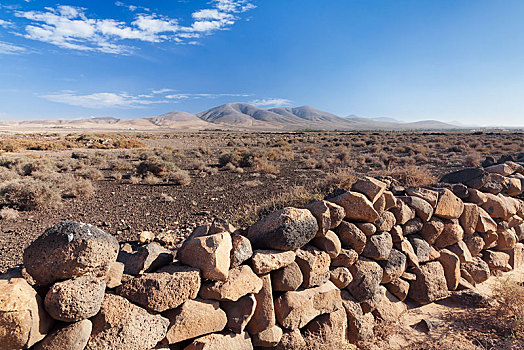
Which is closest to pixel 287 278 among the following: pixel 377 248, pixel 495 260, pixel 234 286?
pixel 234 286

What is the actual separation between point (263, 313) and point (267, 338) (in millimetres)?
272

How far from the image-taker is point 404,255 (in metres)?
3.93

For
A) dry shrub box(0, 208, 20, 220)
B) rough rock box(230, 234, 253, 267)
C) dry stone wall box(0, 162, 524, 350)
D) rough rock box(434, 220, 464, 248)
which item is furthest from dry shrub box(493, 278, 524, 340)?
dry shrub box(0, 208, 20, 220)

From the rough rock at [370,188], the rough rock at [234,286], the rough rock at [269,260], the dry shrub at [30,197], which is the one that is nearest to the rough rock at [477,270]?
the rough rock at [370,188]

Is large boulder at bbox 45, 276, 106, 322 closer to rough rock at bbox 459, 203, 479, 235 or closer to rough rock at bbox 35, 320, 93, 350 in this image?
rough rock at bbox 35, 320, 93, 350

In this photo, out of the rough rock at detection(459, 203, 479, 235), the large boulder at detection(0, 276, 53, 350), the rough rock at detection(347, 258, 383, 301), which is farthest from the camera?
the rough rock at detection(459, 203, 479, 235)

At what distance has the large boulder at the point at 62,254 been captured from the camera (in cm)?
206

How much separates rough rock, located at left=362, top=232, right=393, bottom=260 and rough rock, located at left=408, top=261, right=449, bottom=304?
33.3 inches

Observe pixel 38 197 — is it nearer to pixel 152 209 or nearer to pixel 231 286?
pixel 152 209

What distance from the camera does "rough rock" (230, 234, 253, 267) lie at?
9.04 ft

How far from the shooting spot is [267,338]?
2869 millimetres

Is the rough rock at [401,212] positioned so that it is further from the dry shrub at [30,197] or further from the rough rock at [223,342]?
the dry shrub at [30,197]

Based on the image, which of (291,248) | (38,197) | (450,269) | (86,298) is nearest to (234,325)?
(291,248)

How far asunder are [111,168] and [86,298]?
1596 cm
